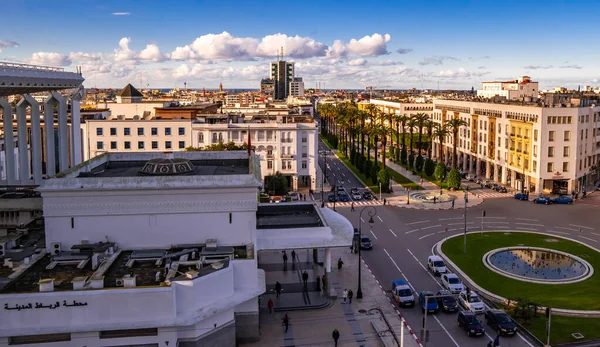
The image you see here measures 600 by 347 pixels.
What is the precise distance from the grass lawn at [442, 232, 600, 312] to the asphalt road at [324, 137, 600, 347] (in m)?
2.77

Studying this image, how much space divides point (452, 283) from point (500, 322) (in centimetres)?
828

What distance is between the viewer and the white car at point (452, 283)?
45.4 metres

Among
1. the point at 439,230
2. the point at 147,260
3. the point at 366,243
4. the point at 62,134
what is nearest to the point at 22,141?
the point at 62,134

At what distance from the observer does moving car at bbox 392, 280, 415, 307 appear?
42.8m

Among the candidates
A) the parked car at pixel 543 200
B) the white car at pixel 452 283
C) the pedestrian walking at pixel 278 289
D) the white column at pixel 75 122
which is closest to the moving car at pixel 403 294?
the white car at pixel 452 283

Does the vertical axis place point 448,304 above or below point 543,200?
below

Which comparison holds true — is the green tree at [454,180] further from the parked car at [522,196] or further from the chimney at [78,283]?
the chimney at [78,283]

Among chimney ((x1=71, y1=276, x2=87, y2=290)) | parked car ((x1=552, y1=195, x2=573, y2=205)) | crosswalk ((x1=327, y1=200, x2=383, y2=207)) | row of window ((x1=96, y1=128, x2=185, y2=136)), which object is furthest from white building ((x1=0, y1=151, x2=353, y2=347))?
row of window ((x1=96, y1=128, x2=185, y2=136))

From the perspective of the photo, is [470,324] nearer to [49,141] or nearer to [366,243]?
[366,243]

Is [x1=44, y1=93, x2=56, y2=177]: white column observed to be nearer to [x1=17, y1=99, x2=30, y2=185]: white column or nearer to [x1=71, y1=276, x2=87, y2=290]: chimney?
[x1=17, y1=99, x2=30, y2=185]: white column

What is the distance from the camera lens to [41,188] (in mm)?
37594

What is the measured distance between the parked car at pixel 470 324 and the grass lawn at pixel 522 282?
7.75 m

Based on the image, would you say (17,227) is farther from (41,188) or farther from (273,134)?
(273,134)

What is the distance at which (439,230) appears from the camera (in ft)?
219
